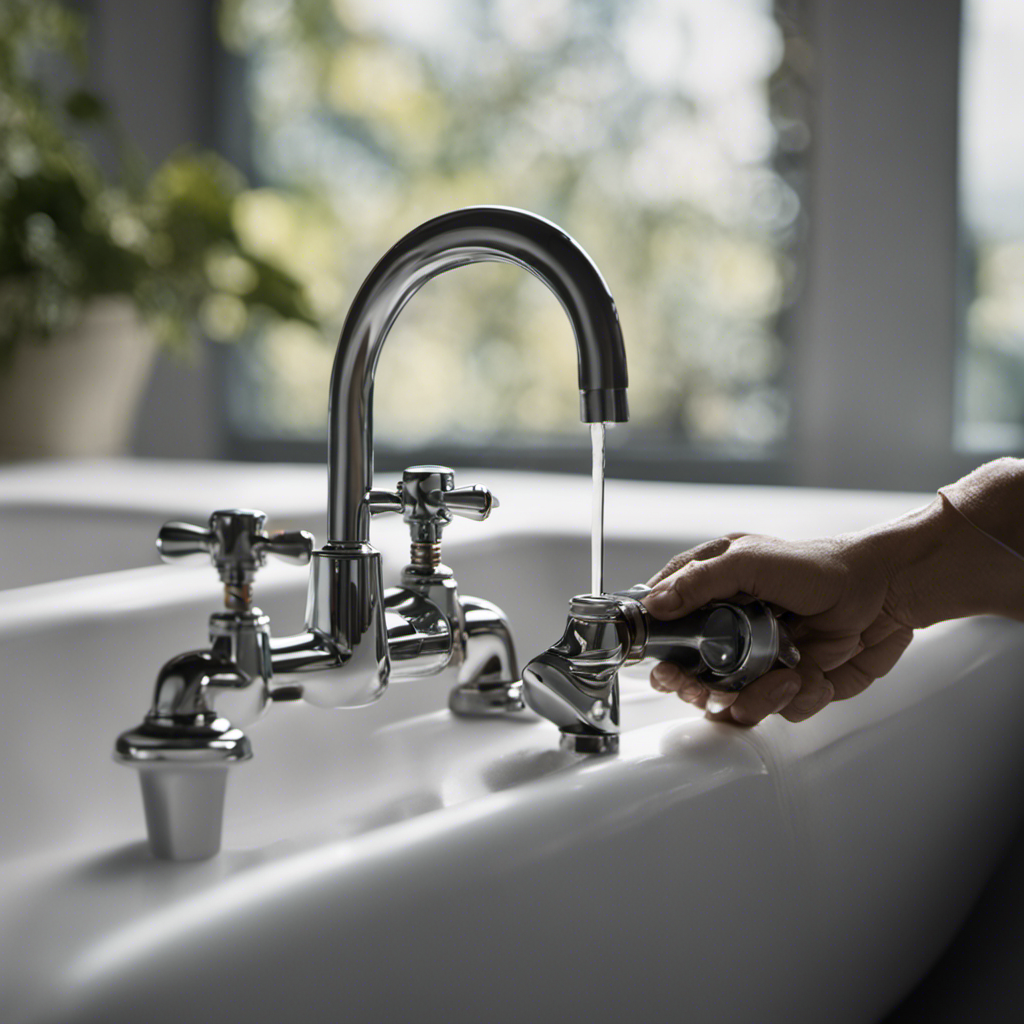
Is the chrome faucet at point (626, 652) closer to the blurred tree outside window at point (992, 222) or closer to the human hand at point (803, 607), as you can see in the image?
the human hand at point (803, 607)

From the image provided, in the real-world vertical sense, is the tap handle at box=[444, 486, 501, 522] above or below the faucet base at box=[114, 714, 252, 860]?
above

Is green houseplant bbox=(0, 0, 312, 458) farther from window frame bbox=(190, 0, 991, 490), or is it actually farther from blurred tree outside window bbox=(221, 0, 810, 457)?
window frame bbox=(190, 0, 991, 490)

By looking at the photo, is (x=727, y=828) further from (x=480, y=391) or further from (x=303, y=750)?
(x=480, y=391)

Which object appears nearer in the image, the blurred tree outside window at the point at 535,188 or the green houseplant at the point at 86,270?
the green houseplant at the point at 86,270

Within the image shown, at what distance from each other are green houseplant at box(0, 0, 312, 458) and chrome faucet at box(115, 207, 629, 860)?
2.85 ft

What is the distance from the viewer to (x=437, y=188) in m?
1.69

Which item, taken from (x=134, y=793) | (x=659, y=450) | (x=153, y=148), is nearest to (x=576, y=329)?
(x=134, y=793)

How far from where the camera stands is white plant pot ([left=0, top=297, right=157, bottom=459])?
1369 mm

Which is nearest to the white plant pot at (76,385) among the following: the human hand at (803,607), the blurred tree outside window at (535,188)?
the blurred tree outside window at (535,188)

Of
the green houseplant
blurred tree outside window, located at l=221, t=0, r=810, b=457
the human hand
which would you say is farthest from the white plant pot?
the human hand

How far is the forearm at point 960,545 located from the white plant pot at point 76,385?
3.31 ft

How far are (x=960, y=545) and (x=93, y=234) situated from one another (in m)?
1.04

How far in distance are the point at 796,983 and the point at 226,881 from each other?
0.88 ft

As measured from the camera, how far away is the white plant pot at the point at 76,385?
1.37 m
